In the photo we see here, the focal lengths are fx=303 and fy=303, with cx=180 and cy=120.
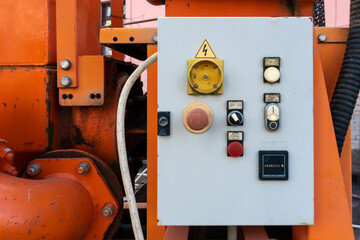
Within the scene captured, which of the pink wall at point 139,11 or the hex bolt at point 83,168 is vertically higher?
the pink wall at point 139,11

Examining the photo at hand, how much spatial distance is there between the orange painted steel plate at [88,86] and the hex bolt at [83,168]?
9.8 inches

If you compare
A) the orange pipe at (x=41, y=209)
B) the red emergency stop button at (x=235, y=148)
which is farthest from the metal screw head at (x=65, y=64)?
the red emergency stop button at (x=235, y=148)

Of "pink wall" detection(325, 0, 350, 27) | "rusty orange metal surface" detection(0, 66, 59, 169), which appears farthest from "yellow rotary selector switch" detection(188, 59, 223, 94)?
"pink wall" detection(325, 0, 350, 27)

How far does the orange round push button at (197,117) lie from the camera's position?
36.3 inches

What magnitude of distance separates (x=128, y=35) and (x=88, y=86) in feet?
0.91

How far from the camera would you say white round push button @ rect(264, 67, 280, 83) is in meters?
0.94

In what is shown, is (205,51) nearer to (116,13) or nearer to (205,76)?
(205,76)

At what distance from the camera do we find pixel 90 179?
1271mm

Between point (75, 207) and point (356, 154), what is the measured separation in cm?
464

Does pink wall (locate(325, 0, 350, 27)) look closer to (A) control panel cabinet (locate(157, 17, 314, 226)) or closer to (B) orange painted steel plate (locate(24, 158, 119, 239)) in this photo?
(A) control panel cabinet (locate(157, 17, 314, 226))

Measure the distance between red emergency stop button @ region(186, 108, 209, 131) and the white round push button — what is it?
23 cm

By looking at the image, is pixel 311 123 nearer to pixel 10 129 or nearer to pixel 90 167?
pixel 90 167

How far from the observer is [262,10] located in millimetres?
1143

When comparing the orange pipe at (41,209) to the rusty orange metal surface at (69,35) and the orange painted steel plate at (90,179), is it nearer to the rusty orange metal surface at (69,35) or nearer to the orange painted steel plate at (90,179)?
the orange painted steel plate at (90,179)
